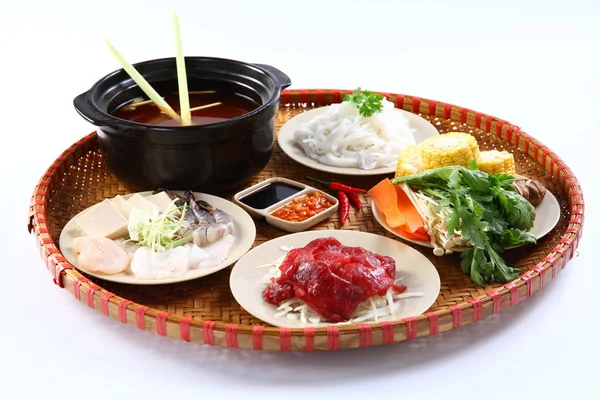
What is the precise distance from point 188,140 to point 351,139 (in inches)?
48.4

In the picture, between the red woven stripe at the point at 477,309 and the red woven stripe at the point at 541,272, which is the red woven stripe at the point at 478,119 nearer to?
the red woven stripe at the point at 541,272

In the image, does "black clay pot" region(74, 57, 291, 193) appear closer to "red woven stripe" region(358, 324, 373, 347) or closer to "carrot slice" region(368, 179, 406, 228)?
"carrot slice" region(368, 179, 406, 228)

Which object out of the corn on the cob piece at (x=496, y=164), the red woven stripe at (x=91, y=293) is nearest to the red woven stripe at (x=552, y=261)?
the corn on the cob piece at (x=496, y=164)

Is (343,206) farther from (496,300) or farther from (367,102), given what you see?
(496,300)

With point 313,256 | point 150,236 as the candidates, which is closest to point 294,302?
point 313,256

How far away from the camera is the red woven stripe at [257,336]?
378 cm

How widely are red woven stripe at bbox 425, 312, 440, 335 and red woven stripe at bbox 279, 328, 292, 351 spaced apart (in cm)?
66

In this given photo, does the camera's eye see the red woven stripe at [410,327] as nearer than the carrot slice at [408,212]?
Yes

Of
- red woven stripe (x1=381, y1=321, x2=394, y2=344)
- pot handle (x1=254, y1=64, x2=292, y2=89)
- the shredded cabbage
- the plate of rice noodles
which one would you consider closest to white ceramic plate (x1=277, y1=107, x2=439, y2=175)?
the plate of rice noodles

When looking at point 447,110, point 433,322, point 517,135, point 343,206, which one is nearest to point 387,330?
point 433,322

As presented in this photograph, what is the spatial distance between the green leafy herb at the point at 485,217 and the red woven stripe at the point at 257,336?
3.93 feet

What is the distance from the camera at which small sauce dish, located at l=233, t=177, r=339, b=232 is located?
483cm

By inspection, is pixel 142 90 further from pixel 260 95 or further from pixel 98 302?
pixel 98 302

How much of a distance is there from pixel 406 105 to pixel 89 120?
8.15ft
